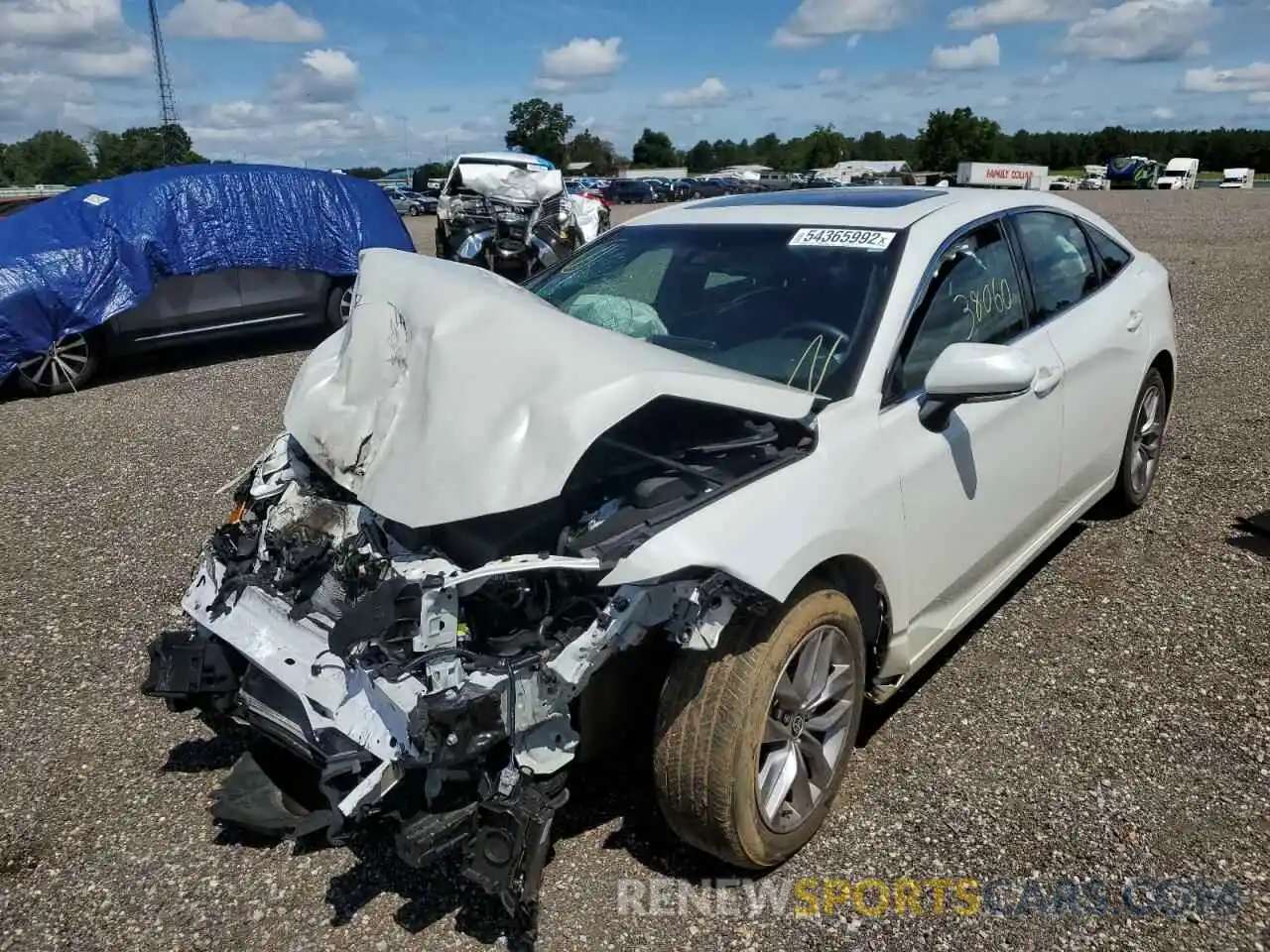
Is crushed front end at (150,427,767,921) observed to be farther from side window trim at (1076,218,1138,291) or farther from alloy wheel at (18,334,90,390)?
alloy wheel at (18,334,90,390)

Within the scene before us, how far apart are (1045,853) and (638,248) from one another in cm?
264

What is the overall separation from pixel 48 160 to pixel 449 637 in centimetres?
10124

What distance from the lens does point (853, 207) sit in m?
3.62

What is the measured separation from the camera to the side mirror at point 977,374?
2.77 m

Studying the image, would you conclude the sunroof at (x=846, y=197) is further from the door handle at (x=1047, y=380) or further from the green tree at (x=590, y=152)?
the green tree at (x=590, y=152)

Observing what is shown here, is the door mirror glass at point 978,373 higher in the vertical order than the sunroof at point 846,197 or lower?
lower

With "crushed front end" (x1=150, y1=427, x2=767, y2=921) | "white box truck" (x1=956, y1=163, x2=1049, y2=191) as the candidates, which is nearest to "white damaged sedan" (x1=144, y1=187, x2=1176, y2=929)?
"crushed front end" (x1=150, y1=427, x2=767, y2=921)

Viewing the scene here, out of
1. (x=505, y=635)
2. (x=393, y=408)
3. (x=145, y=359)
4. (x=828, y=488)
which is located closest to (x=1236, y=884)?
(x=828, y=488)

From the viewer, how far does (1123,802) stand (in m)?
2.91

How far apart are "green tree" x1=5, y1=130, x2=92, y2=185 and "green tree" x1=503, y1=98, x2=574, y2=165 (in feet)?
126

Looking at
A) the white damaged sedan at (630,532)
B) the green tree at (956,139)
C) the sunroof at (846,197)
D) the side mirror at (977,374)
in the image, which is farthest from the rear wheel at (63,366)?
the green tree at (956,139)

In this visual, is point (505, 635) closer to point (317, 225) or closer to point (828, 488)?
point (828, 488)

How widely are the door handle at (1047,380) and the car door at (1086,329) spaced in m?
0.12

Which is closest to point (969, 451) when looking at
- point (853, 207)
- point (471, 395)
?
point (853, 207)
